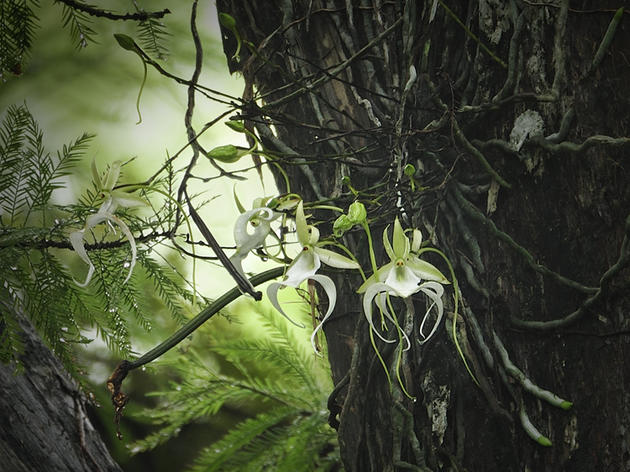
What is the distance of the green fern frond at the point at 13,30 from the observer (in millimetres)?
650

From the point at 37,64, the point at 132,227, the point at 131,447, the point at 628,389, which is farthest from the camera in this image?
the point at 37,64

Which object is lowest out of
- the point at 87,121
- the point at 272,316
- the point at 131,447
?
the point at 131,447

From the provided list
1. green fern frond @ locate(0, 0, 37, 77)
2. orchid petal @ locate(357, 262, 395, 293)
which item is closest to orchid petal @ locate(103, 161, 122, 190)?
orchid petal @ locate(357, 262, 395, 293)

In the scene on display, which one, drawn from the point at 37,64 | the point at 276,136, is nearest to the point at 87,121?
the point at 37,64

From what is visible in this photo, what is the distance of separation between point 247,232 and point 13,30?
463mm

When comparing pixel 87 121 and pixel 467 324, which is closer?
pixel 467 324

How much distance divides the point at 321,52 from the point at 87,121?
720mm

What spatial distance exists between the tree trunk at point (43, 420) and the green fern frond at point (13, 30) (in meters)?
0.33

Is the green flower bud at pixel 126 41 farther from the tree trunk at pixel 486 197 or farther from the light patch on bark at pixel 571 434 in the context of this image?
the light patch on bark at pixel 571 434

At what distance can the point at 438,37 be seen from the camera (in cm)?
55

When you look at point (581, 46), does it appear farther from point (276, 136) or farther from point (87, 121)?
point (87, 121)

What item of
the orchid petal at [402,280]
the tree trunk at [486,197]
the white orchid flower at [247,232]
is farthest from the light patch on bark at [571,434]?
the white orchid flower at [247,232]

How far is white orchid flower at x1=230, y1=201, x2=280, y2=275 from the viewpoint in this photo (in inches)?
16.4

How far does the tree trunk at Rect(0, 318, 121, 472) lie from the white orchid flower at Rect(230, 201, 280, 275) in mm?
349
